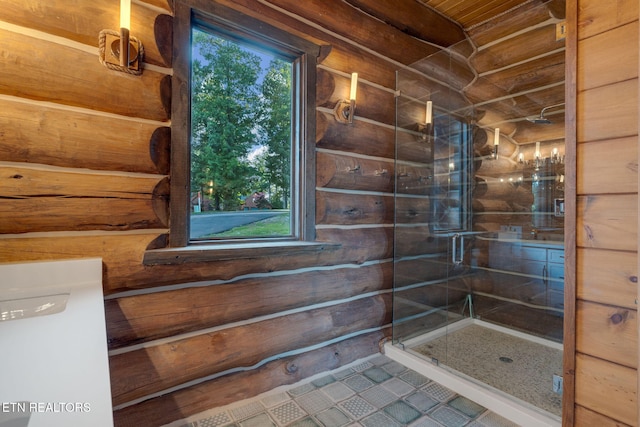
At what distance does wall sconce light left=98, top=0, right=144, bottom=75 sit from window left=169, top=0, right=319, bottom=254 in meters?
0.22

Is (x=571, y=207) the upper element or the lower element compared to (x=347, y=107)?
lower

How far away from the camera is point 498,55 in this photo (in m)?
2.68

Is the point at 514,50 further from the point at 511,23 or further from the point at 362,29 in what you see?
the point at 362,29

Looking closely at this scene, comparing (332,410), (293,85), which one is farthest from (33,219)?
(332,410)

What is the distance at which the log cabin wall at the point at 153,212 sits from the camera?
1202 mm

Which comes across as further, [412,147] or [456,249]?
[456,249]

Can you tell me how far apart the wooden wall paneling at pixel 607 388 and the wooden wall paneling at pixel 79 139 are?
1.99 meters

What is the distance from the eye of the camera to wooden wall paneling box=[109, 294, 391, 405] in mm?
1419

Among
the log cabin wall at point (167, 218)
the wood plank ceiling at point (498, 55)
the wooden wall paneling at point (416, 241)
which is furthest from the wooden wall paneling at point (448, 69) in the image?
the wooden wall paneling at point (416, 241)

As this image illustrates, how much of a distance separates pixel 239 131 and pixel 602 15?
1.69 metres

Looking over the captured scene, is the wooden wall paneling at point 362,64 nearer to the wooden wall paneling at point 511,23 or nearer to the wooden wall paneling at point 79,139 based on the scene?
the wooden wall paneling at point 511,23

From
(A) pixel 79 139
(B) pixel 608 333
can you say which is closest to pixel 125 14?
(A) pixel 79 139

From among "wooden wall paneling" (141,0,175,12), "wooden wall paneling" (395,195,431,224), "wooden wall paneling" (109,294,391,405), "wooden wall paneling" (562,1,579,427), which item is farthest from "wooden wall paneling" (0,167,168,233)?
"wooden wall paneling" (562,1,579,427)

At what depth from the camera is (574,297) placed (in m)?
1.20
